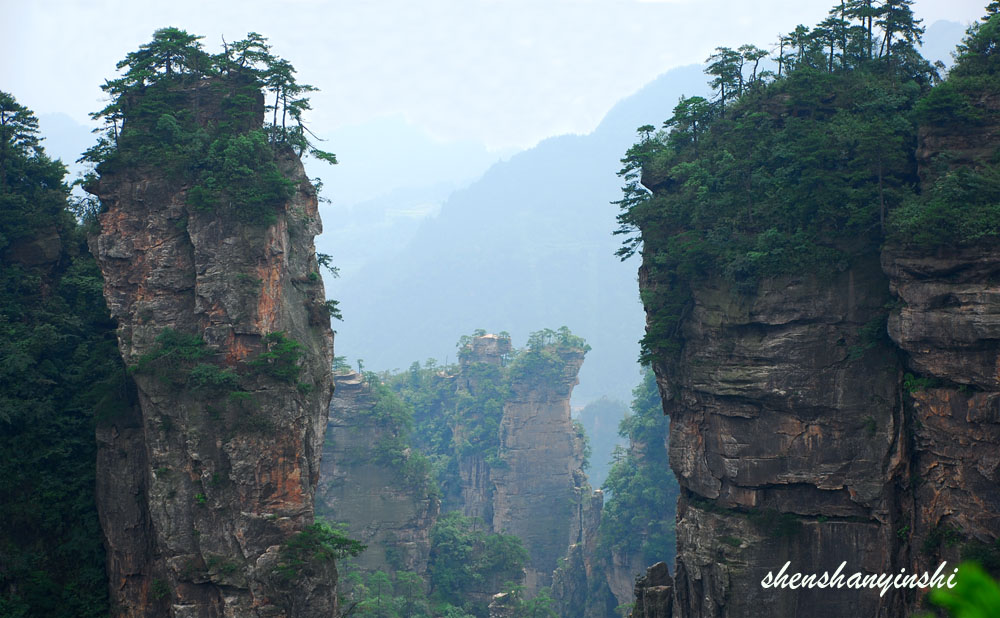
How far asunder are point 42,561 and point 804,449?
995 inches

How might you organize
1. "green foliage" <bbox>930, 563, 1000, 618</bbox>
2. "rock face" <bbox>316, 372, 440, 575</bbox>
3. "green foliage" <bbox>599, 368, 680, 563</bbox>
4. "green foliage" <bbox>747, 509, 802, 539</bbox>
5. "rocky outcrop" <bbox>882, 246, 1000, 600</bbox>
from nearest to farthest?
1. "green foliage" <bbox>930, 563, 1000, 618</bbox>
2. "rocky outcrop" <bbox>882, 246, 1000, 600</bbox>
3. "green foliage" <bbox>747, 509, 802, 539</bbox>
4. "green foliage" <bbox>599, 368, 680, 563</bbox>
5. "rock face" <bbox>316, 372, 440, 575</bbox>

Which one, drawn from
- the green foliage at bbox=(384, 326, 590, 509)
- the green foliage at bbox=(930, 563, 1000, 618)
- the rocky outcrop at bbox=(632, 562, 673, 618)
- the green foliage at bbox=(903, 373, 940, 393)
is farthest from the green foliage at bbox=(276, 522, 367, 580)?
the green foliage at bbox=(384, 326, 590, 509)

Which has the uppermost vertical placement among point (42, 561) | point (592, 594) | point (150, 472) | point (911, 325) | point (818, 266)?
point (818, 266)

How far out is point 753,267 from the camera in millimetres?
28406

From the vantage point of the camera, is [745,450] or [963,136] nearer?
[963,136]

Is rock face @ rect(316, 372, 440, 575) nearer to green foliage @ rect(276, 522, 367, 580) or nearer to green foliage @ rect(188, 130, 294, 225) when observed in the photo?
green foliage @ rect(276, 522, 367, 580)

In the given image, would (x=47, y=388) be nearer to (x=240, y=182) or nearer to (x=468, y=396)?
(x=240, y=182)

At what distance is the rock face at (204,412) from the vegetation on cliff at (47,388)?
46.7 inches

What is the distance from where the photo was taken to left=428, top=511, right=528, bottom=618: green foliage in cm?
5588

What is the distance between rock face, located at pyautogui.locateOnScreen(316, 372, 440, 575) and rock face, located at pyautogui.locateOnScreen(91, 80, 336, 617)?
27951mm

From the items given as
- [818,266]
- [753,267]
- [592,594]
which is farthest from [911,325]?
[592,594]

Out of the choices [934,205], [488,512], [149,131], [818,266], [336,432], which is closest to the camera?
[934,205]

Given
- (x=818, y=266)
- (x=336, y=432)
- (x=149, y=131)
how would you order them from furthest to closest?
(x=336, y=432), (x=149, y=131), (x=818, y=266)

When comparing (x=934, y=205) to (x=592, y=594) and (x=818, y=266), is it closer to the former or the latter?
(x=818, y=266)
